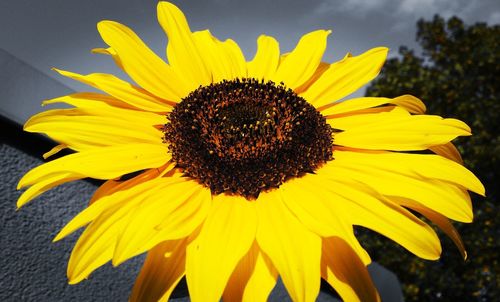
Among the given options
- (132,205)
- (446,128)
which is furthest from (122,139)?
(446,128)

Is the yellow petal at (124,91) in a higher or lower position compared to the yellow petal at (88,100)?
higher

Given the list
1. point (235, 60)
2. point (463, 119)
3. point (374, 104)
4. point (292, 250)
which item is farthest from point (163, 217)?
point (463, 119)

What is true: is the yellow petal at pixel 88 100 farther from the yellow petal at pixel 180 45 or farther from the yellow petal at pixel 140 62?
the yellow petal at pixel 180 45

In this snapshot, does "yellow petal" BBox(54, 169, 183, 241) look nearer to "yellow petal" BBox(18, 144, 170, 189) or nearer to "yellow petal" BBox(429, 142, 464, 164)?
"yellow petal" BBox(18, 144, 170, 189)

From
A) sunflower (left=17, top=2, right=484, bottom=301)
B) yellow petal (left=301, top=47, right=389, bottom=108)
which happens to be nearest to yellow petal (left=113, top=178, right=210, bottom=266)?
sunflower (left=17, top=2, right=484, bottom=301)

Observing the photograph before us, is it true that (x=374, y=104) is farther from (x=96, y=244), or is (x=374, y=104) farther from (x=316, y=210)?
(x=96, y=244)

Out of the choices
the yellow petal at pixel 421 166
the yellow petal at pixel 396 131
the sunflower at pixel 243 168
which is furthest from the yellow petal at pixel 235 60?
the yellow petal at pixel 421 166

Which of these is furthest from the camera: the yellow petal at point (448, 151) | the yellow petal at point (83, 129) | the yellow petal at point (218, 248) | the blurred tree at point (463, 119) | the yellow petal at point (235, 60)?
the blurred tree at point (463, 119)
